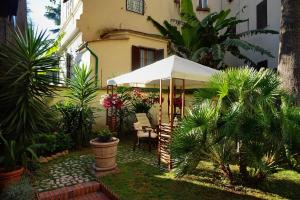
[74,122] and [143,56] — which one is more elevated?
[143,56]

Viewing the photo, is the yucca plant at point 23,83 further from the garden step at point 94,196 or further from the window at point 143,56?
the window at point 143,56

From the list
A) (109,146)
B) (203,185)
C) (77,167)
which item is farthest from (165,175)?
(77,167)

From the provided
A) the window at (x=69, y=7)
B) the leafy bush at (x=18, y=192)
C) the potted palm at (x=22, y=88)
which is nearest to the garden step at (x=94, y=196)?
the leafy bush at (x=18, y=192)

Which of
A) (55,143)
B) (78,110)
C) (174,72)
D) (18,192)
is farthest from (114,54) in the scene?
(18,192)

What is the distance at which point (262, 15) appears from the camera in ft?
58.8

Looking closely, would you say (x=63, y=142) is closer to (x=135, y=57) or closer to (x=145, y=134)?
(x=145, y=134)

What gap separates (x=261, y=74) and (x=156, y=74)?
9.34 ft

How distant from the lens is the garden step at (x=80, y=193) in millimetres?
6102

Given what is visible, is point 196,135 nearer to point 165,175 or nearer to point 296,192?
point 165,175

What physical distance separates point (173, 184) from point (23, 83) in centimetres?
450

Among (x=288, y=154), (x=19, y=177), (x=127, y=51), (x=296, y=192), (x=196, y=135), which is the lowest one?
(x=296, y=192)

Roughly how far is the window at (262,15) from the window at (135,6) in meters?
7.84

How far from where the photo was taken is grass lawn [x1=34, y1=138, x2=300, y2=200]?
616 cm

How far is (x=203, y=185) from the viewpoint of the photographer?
22.1 feet
